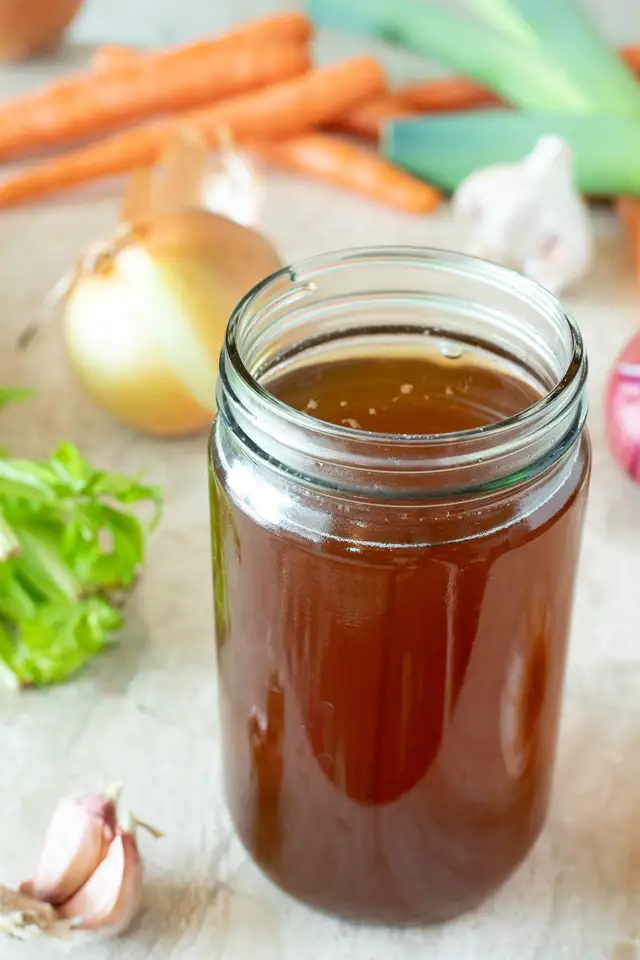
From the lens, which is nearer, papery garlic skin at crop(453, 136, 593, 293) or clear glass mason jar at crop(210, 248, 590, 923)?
clear glass mason jar at crop(210, 248, 590, 923)

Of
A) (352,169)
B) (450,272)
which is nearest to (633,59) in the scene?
(352,169)

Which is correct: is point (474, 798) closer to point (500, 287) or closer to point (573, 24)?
point (500, 287)

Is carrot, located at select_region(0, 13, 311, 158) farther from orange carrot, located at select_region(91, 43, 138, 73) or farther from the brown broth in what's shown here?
the brown broth

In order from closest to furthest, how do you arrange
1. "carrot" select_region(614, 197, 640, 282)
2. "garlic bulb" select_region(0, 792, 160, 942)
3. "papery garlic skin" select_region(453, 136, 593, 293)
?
"garlic bulb" select_region(0, 792, 160, 942) < "papery garlic skin" select_region(453, 136, 593, 293) < "carrot" select_region(614, 197, 640, 282)

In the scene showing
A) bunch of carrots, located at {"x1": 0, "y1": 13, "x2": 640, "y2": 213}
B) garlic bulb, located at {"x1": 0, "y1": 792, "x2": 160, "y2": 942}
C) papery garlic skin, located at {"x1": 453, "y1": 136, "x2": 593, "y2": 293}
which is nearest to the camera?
garlic bulb, located at {"x1": 0, "y1": 792, "x2": 160, "y2": 942}

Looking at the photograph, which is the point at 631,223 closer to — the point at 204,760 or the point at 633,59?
the point at 633,59

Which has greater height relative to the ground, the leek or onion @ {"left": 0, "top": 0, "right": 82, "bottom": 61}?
the leek

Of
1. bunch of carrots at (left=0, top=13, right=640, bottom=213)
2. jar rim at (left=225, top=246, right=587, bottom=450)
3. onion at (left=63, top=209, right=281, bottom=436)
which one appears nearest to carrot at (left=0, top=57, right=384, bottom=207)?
bunch of carrots at (left=0, top=13, right=640, bottom=213)
